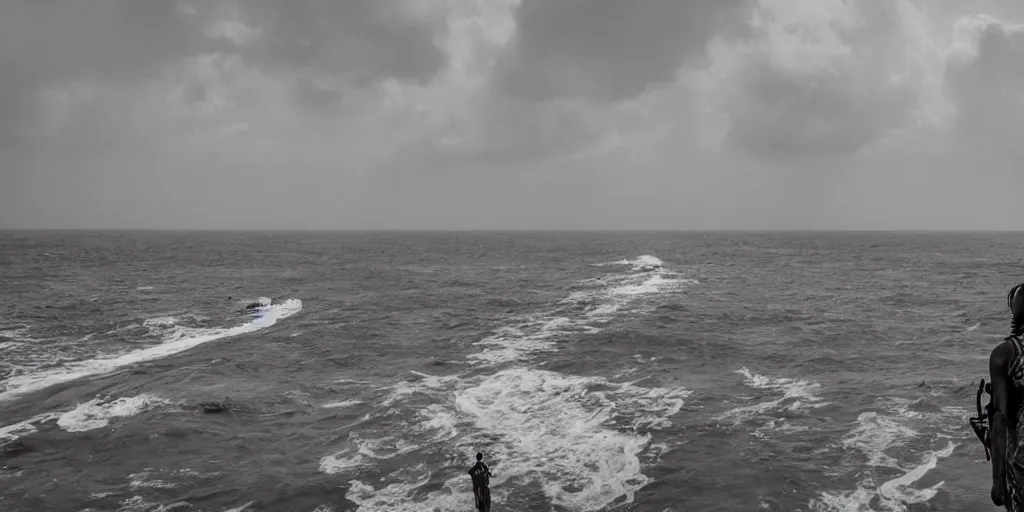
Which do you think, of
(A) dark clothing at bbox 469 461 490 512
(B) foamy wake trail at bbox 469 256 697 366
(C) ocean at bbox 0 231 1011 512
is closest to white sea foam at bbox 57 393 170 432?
(C) ocean at bbox 0 231 1011 512

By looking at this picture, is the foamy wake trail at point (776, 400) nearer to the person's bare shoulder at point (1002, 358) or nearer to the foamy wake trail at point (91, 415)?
the person's bare shoulder at point (1002, 358)

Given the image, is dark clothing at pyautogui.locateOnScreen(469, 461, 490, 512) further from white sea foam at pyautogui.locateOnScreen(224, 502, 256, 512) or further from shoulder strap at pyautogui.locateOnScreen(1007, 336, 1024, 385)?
shoulder strap at pyautogui.locateOnScreen(1007, 336, 1024, 385)

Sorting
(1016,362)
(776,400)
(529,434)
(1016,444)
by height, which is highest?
(1016,362)

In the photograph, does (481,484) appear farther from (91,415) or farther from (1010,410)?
(91,415)

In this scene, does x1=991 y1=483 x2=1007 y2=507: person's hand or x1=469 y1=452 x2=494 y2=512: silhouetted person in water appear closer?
x1=991 y1=483 x2=1007 y2=507: person's hand

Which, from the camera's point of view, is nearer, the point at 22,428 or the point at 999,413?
the point at 999,413

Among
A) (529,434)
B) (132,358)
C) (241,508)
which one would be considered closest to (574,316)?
(529,434)

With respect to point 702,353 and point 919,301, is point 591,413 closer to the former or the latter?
point 702,353
